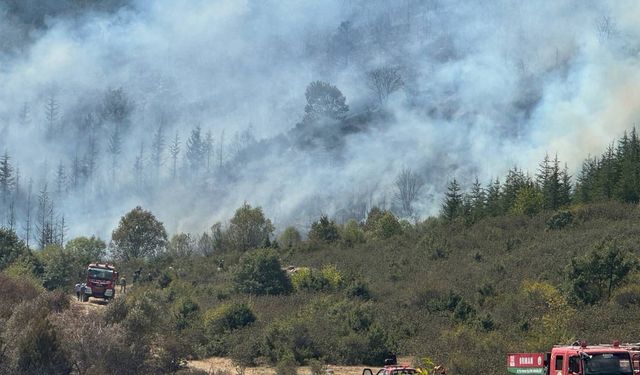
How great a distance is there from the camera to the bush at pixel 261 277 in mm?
62250

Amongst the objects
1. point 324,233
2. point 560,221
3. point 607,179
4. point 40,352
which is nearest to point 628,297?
point 40,352

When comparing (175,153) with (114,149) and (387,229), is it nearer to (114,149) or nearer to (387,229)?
(114,149)

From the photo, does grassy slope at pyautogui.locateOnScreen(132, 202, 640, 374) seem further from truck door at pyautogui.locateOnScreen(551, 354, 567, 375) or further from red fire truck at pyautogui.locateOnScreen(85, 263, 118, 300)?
truck door at pyautogui.locateOnScreen(551, 354, 567, 375)

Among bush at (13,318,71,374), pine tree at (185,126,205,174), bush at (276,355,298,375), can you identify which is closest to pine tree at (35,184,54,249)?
pine tree at (185,126,205,174)

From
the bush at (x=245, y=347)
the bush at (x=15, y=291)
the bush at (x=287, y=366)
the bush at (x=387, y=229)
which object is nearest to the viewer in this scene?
the bush at (x=287, y=366)

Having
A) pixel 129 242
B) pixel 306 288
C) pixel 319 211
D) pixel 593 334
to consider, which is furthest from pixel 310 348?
pixel 319 211

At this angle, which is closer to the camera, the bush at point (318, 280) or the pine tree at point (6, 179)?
the bush at point (318, 280)

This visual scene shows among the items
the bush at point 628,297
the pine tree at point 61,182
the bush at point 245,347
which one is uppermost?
the pine tree at point 61,182

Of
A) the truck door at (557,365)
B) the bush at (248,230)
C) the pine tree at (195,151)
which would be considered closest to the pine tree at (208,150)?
the pine tree at (195,151)

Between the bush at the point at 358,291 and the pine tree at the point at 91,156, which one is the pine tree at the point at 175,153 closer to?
the pine tree at the point at 91,156

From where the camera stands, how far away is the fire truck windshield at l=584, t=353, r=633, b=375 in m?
24.1

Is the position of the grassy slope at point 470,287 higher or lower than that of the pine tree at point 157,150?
lower

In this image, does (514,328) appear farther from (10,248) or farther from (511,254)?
(10,248)

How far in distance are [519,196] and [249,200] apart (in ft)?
291
